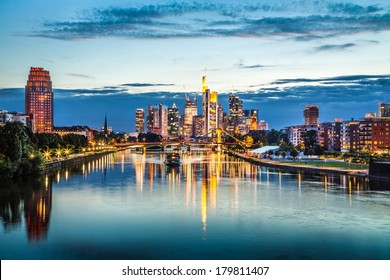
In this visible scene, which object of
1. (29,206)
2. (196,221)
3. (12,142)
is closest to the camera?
(196,221)

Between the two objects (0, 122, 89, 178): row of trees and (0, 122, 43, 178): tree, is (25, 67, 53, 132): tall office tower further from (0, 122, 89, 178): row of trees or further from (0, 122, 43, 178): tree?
(0, 122, 43, 178): tree

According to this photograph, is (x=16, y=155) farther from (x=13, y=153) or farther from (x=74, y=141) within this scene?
(x=74, y=141)

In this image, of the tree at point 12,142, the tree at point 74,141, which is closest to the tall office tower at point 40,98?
the tree at point 74,141

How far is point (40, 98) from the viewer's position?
155250 millimetres

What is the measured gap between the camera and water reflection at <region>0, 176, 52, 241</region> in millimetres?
19125

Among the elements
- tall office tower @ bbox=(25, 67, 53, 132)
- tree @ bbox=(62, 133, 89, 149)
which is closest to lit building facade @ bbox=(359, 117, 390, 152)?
tree @ bbox=(62, 133, 89, 149)

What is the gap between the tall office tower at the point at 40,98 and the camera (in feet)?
502

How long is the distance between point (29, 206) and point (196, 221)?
840 cm

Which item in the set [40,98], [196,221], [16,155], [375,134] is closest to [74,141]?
[16,155]

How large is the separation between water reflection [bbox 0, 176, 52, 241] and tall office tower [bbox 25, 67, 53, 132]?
12213cm

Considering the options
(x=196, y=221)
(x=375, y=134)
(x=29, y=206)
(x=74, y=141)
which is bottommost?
(x=196, y=221)

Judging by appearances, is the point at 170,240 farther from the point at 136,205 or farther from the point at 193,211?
the point at 136,205

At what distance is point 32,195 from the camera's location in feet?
92.3

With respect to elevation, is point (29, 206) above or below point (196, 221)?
above
